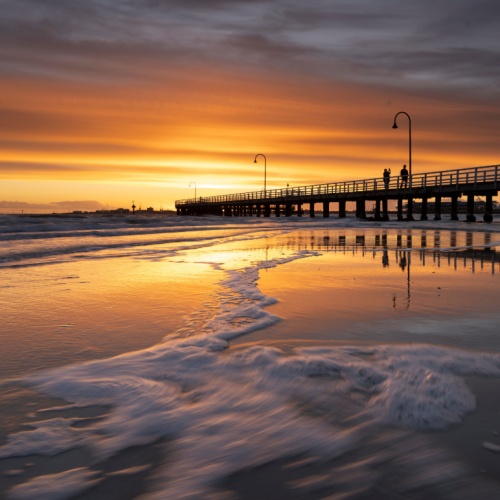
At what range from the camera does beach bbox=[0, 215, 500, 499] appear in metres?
1.90

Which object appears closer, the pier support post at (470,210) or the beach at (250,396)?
the beach at (250,396)

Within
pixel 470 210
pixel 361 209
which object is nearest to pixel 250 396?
pixel 470 210

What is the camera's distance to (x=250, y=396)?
271 centimetres

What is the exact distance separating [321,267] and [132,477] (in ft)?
23.4

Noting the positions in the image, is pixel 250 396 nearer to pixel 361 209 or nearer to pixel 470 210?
pixel 470 210

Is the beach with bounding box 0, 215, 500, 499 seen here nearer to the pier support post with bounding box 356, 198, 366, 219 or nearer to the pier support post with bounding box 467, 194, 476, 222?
the pier support post with bounding box 467, 194, 476, 222

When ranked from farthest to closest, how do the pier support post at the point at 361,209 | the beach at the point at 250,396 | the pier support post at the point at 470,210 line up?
the pier support post at the point at 361,209 → the pier support post at the point at 470,210 → the beach at the point at 250,396

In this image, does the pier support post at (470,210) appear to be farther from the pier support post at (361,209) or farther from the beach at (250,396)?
the beach at (250,396)

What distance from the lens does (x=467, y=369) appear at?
3.07 metres

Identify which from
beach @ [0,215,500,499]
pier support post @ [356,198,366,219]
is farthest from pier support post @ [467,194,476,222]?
beach @ [0,215,500,499]

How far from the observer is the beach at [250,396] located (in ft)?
6.24

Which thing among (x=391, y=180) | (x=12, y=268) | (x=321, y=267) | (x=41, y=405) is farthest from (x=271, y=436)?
(x=391, y=180)

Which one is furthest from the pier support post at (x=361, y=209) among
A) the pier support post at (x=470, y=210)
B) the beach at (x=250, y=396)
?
the beach at (x=250, y=396)

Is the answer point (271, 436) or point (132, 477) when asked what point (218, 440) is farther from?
point (132, 477)
